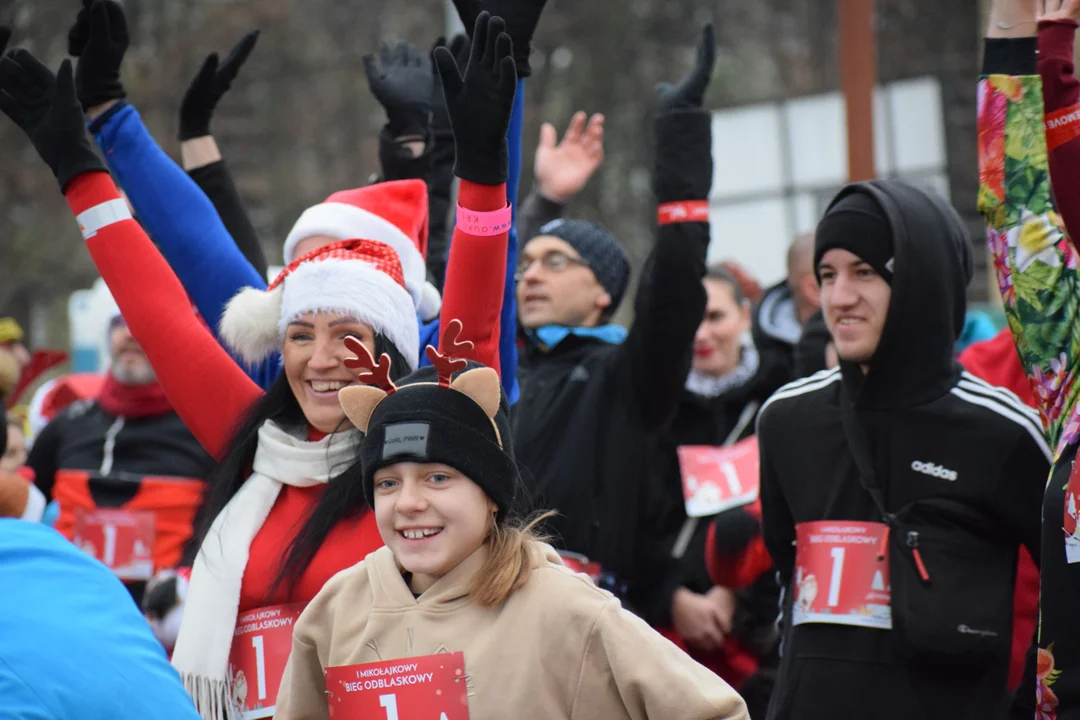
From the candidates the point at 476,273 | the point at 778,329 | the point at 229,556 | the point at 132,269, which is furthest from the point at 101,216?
the point at 778,329

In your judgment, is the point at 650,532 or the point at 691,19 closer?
the point at 650,532

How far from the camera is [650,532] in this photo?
522 cm

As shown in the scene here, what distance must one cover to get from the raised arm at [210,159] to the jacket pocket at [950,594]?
83.9 inches

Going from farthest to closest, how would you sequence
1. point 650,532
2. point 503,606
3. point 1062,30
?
point 650,532 → point 1062,30 → point 503,606

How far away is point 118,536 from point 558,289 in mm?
2295

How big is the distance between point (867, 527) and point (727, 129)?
10500mm

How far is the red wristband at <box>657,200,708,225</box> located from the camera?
468cm

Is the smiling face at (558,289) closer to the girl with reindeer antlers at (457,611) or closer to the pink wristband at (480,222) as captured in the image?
the pink wristband at (480,222)

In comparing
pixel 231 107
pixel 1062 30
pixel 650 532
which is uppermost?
pixel 231 107

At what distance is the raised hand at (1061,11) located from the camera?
3457 mm

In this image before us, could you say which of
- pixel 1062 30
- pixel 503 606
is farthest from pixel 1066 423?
pixel 503 606

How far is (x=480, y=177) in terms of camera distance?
11.1 ft

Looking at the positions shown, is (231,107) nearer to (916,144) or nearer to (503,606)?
(916,144)

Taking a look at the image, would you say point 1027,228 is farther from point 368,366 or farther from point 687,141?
point 368,366
